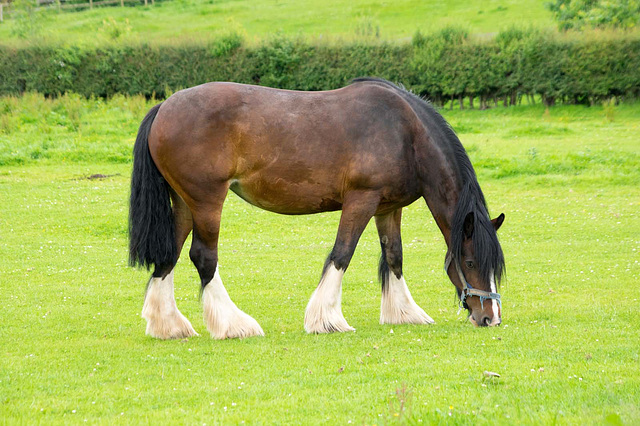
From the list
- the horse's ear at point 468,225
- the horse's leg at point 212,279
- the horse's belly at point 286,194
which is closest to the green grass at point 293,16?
the horse's belly at point 286,194

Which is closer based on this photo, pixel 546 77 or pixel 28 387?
pixel 28 387

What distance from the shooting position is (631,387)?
17.3ft

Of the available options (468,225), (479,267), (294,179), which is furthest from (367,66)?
(479,267)

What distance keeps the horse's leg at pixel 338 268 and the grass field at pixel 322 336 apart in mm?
277

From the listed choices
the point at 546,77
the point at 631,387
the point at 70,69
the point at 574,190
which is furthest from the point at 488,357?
the point at 70,69

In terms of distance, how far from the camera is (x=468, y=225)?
7754 millimetres

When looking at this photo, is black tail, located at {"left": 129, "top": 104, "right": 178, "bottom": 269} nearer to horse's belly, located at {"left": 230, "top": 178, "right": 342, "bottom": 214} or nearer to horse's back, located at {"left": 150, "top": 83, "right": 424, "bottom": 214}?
horse's back, located at {"left": 150, "top": 83, "right": 424, "bottom": 214}

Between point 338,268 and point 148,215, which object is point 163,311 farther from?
point 338,268

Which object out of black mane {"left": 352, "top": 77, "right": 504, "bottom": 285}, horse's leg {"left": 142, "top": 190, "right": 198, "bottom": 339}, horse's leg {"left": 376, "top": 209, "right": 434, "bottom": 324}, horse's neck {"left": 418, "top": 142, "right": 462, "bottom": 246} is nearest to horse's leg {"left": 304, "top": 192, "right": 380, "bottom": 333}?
horse's neck {"left": 418, "top": 142, "right": 462, "bottom": 246}

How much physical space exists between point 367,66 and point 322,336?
26.0 metres

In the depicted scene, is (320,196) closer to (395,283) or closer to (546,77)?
(395,283)

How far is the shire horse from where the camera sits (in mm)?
7680

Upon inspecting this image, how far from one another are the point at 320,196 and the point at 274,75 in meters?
26.1

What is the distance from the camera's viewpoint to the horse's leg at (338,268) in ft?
25.6
